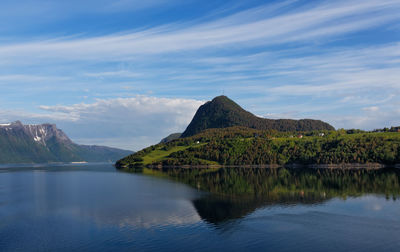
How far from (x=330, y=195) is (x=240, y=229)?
191 feet

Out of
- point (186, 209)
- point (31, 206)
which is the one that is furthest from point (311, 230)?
point (31, 206)

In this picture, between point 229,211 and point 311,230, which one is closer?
point 311,230

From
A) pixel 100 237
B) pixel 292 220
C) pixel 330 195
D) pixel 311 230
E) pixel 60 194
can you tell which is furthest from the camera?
pixel 60 194

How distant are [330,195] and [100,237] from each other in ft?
265

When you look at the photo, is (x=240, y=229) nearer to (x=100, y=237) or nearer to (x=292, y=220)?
(x=292, y=220)

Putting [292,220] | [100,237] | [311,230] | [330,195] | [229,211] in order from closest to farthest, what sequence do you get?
1. [100,237]
2. [311,230]
3. [292,220]
4. [229,211]
5. [330,195]

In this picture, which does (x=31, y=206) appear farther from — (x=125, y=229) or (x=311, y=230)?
(x=311, y=230)

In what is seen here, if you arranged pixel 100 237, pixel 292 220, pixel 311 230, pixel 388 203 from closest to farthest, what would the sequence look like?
pixel 100 237 < pixel 311 230 < pixel 292 220 < pixel 388 203

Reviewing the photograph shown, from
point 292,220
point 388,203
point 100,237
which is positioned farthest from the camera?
point 388,203

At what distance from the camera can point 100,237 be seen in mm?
62625

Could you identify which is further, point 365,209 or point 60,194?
point 60,194

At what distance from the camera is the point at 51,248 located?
5625cm

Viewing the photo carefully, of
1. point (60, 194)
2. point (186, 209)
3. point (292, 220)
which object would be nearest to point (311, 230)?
point (292, 220)

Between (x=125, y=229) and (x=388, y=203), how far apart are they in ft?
245
